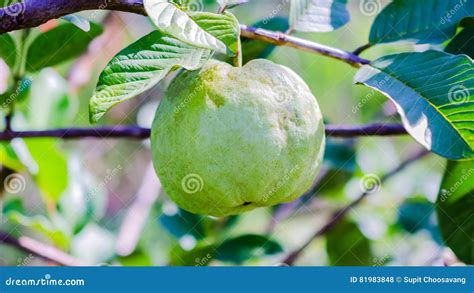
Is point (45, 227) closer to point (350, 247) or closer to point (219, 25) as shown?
point (350, 247)

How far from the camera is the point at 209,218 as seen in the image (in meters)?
1.90

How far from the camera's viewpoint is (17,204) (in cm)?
196

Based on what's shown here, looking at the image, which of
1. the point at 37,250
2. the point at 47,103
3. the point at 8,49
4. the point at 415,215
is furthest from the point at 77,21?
the point at 415,215

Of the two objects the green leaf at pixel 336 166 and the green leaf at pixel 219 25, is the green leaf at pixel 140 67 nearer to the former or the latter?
the green leaf at pixel 219 25

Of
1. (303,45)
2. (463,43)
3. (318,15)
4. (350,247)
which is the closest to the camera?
(303,45)

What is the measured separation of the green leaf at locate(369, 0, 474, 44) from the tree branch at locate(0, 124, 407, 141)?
203mm

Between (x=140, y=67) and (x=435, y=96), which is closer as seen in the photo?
(x=140, y=67)

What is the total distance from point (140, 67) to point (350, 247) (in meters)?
1.11

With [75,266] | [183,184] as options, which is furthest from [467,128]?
[75,266]

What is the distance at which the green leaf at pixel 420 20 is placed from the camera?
1.36 meters

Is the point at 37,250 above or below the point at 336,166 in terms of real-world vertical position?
below

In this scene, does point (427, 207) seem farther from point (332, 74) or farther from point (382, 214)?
point (332, 74)

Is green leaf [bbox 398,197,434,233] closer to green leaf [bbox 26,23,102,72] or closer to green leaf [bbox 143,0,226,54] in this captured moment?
green leaf [bbox 26,23,102,72]

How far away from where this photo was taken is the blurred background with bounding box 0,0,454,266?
1.81 metres
